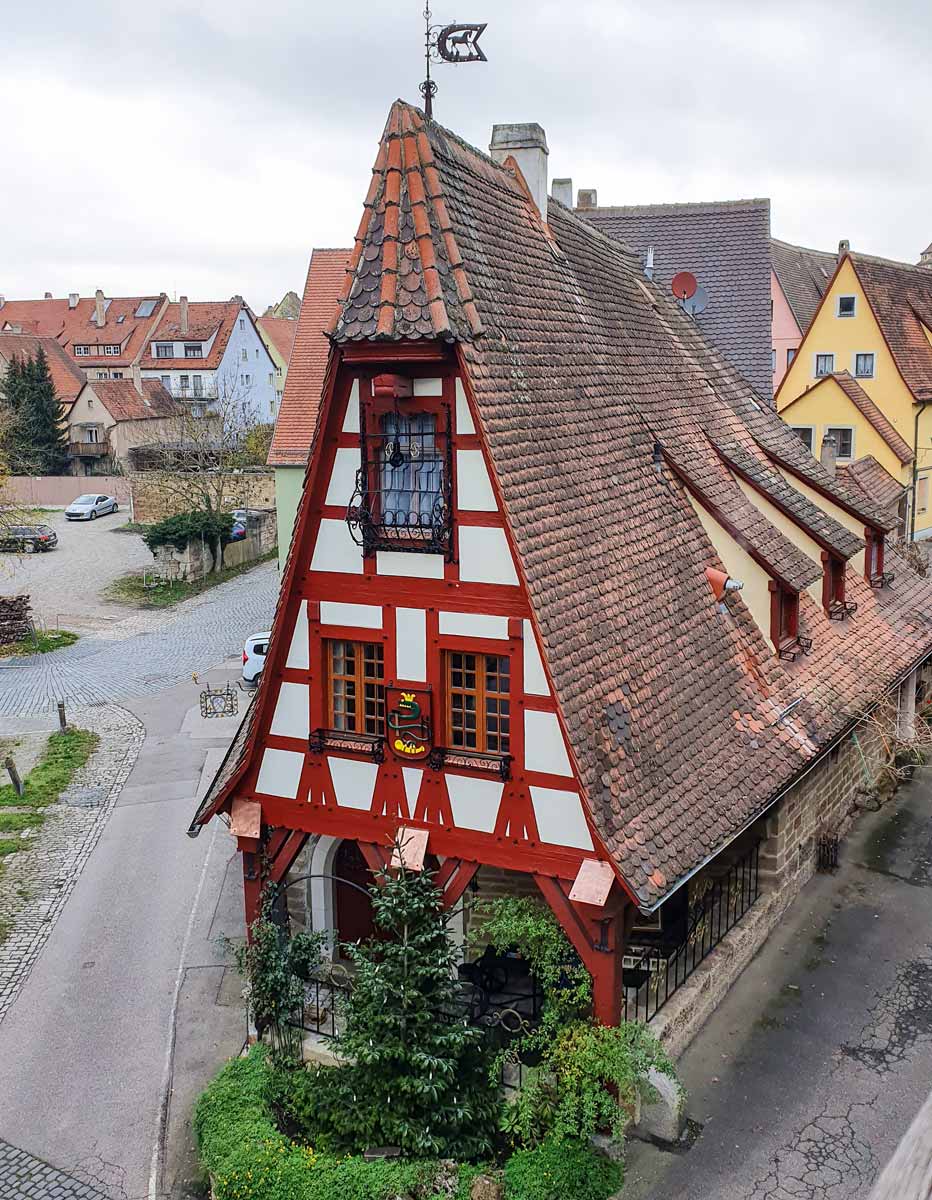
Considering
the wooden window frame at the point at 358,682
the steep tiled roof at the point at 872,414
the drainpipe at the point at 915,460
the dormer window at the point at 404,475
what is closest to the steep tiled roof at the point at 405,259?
the dormer window at the point at 404,475

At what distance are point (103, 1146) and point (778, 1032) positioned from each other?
24.1 ft

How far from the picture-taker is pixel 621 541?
12578mm

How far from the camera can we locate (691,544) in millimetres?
13961

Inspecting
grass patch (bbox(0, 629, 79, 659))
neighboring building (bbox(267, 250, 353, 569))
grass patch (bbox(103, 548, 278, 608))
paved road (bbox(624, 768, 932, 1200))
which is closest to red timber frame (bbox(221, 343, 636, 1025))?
paved road (bbox(624, 768, 932, 1200))

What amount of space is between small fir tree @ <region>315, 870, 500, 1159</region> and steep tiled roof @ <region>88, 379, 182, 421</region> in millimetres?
56586

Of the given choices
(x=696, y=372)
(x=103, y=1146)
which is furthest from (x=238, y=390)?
(x=103, y=1146)

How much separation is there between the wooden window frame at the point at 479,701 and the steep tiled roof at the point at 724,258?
41.6 feet

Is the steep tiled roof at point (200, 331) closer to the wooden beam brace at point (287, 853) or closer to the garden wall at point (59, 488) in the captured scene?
the garden wall at point (59, 488)

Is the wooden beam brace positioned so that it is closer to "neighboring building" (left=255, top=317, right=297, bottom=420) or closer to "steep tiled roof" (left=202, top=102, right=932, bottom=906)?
"steep tiled roof" (left=202, top=102, right=932, bottom=906)

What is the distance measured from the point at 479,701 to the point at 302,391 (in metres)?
18.4

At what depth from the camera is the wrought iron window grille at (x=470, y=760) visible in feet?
36.7

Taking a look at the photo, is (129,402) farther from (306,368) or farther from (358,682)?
(358,682)

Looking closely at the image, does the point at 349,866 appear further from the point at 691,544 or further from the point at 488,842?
the point at 691,544

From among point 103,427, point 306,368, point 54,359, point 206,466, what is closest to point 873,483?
point 306,368
